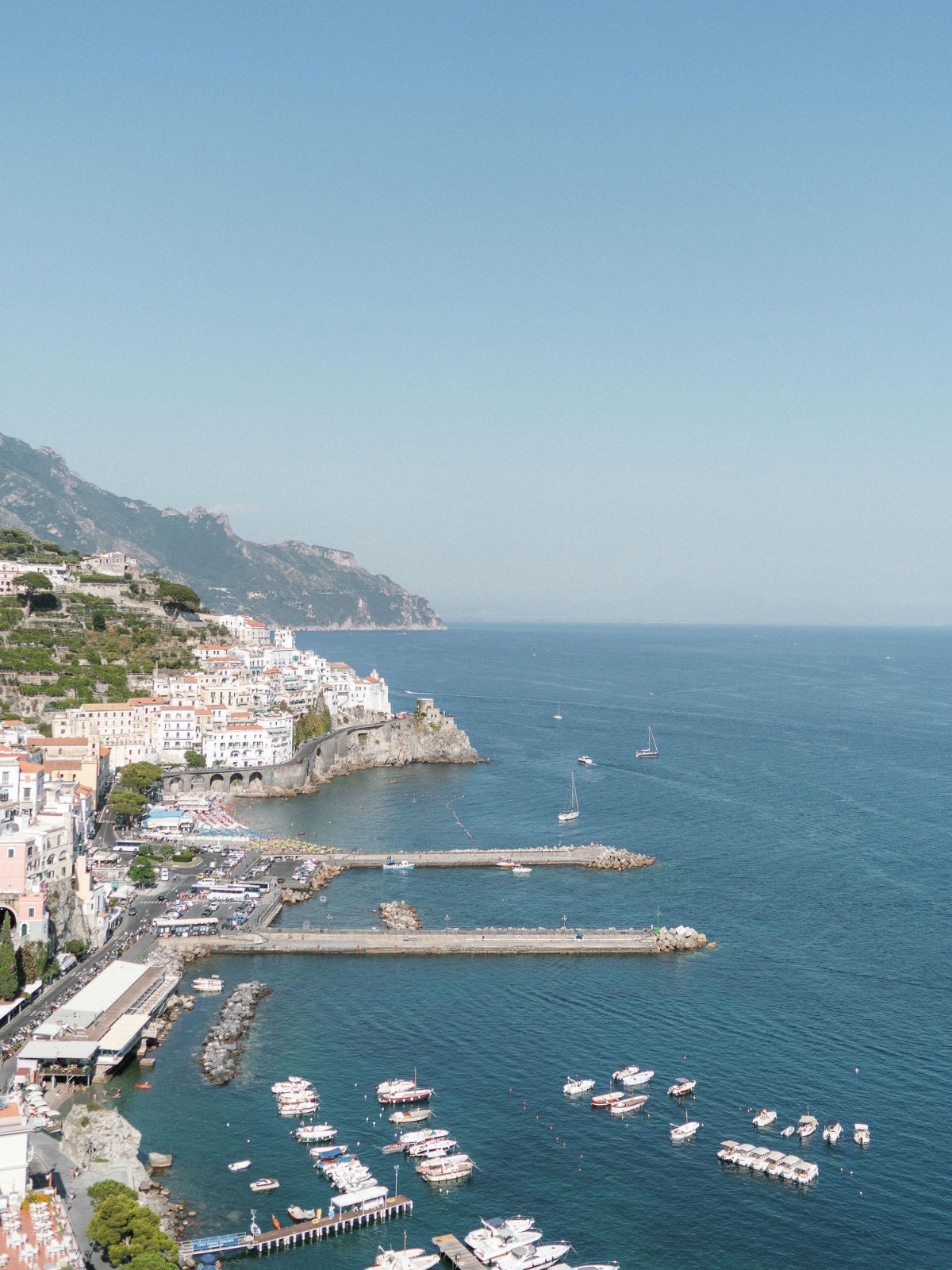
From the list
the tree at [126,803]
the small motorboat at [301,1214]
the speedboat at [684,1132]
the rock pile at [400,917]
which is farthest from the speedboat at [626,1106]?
the tree at [126,803]

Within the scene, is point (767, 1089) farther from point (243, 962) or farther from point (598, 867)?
point (598, 867)

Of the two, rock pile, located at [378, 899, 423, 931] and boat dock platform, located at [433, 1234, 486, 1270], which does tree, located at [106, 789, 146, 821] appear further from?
boat dock platform, located at [433, 1234, 486, 1270]

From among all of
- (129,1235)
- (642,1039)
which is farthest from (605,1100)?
(129,1235)

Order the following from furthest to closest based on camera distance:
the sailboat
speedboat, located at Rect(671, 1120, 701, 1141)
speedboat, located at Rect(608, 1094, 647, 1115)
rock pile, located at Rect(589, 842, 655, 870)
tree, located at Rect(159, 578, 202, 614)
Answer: tree, located at Rect(159, 578, 202, 614) → the sailboat → rock pile, located at Rect(589, 842, 655, 870) → speedboat, located at Rect(608, 1094, 647, 1115) → speedboat, located at Rect(671, 1120, 701, 1141)

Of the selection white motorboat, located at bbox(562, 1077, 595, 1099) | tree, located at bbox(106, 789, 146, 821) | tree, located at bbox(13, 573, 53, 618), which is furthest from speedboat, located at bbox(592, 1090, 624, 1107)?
tree, located at bbox(13, 573, 53, 618)

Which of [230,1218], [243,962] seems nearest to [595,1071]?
[230,1218]

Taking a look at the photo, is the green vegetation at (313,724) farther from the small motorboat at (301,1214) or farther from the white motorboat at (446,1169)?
the small motorboat at (301,1214)
